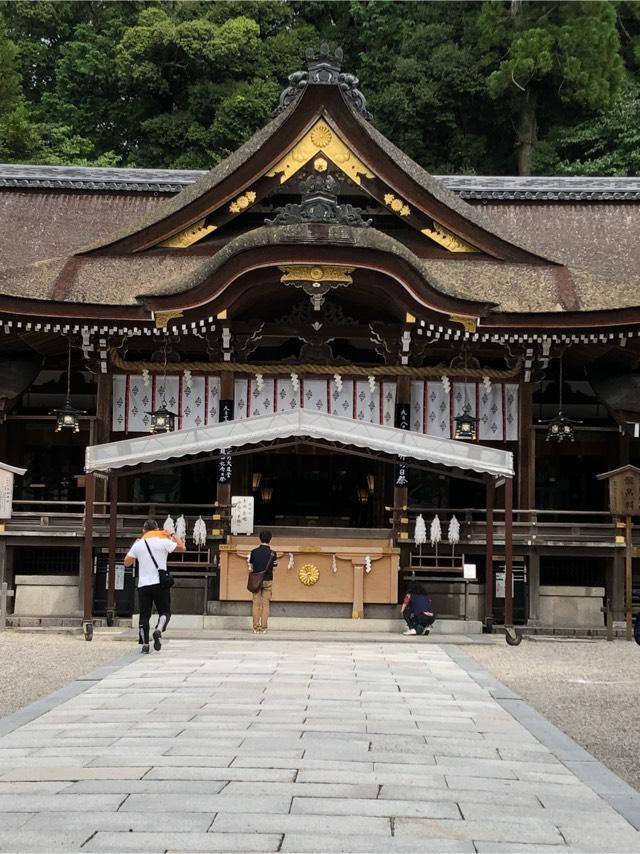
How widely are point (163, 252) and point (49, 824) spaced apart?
647 inches

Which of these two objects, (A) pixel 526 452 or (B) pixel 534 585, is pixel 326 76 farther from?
(B) pixel 534 585

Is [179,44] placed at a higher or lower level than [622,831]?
higher

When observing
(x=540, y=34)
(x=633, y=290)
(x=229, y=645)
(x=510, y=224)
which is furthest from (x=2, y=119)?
(x=229, y=645)

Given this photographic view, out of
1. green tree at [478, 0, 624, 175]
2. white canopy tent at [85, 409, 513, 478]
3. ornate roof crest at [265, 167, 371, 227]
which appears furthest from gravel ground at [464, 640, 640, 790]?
green tree at [478, 0, 624, 175]

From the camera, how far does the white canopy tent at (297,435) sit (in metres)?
15.6

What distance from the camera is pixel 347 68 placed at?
4691 cm

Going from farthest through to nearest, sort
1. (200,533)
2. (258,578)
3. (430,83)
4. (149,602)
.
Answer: (430,83), (200,533), (258,578), (149,602)

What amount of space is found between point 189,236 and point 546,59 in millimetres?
24109

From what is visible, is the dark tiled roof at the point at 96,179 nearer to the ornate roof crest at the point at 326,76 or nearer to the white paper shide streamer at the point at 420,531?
the ornate roof crest at the point at 326,76

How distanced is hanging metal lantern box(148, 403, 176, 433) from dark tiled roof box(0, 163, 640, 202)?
7.55m

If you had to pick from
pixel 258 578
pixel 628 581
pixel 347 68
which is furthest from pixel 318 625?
pixel 347 68

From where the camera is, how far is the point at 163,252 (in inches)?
807

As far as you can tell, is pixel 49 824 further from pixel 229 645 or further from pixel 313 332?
pixel 313 332

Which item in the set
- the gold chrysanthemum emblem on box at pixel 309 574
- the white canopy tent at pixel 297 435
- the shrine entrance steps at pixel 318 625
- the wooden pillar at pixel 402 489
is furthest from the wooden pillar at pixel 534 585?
the gold chrysanthemum emblem on box at pixel 309 574
